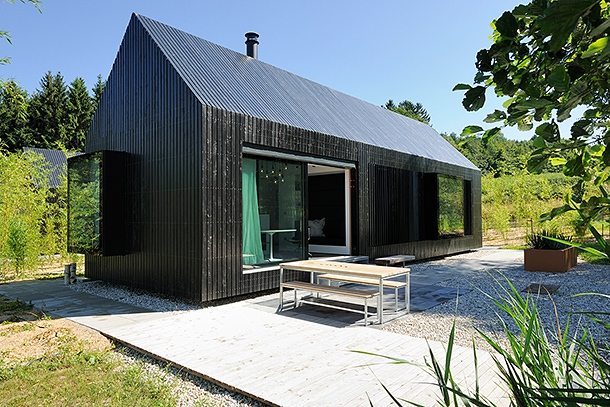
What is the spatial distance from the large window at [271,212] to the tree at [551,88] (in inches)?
259

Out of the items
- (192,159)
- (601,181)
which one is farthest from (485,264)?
(601,181)

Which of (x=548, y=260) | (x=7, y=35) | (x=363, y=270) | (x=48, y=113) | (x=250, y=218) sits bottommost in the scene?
(x=548, y=260)

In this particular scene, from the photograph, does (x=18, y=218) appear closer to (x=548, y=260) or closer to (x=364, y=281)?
(x=364, y=281)

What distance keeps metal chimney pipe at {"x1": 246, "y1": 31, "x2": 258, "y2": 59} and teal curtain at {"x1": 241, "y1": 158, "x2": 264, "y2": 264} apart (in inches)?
169

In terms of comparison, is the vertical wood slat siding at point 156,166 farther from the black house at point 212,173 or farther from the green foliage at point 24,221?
the green foliage at point 24,221

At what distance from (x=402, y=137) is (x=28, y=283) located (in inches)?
437

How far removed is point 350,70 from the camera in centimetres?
1500

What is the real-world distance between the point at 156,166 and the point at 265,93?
2852mm

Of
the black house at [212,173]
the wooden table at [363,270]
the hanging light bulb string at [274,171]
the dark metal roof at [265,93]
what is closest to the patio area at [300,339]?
the wooden table at [363,270]

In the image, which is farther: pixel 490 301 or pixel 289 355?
pixel 490 301

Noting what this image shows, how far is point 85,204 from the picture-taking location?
27.9ft

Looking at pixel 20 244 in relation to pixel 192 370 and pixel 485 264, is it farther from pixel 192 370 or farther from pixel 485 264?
pixel 485 264

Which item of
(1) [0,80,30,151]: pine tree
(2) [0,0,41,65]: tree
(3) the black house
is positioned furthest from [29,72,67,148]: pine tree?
(2) [0,0,41,65]: tree

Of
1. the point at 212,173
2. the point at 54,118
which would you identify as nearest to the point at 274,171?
the point at 212,173
